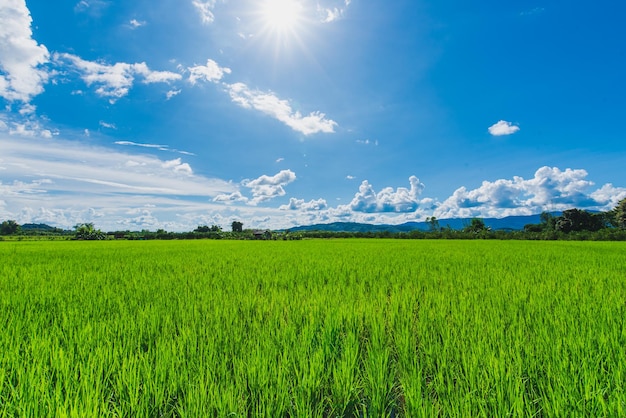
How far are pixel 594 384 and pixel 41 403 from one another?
289cm

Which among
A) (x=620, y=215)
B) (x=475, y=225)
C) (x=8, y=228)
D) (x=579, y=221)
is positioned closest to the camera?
(x=579, y=221)

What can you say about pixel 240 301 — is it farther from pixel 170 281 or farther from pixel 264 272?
pixel 264 272

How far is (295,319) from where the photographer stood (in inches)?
109

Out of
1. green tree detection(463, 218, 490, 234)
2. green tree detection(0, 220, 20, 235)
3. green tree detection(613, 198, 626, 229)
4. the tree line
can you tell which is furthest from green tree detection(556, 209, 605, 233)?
green tree detection(0, 220, 20, 235)

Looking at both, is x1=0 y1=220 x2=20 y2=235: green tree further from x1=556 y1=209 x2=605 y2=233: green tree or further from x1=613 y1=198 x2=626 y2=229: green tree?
x1=613 y1=198 x2=626 y2=229: green tree

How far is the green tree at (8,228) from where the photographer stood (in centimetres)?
5850

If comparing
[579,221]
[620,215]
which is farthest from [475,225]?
[620,215]

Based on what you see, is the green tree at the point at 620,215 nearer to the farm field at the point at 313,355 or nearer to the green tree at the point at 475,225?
the green tree at the point at 475,225

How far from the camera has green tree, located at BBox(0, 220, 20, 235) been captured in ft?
192

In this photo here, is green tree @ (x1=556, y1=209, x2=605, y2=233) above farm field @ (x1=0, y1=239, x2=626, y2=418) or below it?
above

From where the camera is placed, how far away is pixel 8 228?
58719mm

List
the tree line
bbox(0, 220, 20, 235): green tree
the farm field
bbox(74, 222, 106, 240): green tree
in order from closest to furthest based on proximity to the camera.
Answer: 1. the farm field
2. the tree line
3. bbox(74, 222, 106, 240): green tree
4. bbox(0, 220, 20, 235): green tree

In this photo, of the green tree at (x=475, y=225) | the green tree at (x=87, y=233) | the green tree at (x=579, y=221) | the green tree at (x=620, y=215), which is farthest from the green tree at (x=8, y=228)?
the green tree at (x=620, y=215)

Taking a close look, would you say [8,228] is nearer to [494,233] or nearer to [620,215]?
[494,233]
